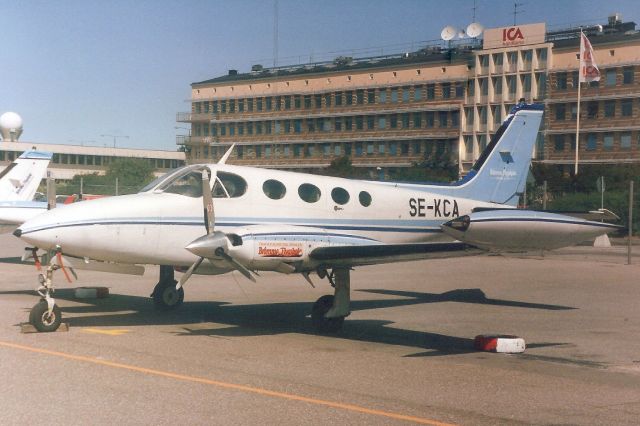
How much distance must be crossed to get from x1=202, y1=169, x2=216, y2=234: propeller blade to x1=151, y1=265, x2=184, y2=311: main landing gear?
3.69 metres

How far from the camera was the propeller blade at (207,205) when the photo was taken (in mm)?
14328

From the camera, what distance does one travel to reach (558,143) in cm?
8412

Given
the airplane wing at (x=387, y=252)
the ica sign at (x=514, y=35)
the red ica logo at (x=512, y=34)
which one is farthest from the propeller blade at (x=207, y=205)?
the red ica logo at (x=512, y=34)

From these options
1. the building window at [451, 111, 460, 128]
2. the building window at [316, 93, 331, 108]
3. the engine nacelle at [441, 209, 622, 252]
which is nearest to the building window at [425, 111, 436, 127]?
the building window at [451, 111, 460, 128]

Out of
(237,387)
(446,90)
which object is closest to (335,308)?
(237,387)

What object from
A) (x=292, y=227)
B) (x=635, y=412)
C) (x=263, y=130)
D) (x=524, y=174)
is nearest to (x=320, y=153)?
(x=263, y=130)

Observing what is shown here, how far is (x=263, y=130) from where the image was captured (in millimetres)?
92625

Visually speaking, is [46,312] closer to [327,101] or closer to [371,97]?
[371,97]

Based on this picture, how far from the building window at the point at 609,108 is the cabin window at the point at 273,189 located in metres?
70.0

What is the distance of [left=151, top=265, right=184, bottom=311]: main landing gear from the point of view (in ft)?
58.4

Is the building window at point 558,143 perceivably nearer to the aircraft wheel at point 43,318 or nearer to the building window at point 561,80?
the building window at point 561,80

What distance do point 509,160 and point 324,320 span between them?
7.91m

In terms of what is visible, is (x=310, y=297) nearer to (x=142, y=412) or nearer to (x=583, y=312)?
(x=583, y=312)

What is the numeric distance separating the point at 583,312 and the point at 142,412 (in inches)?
487
